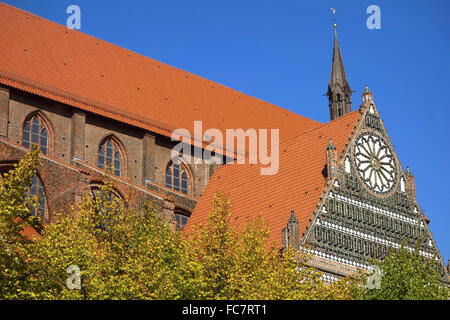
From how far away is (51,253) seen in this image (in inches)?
1030

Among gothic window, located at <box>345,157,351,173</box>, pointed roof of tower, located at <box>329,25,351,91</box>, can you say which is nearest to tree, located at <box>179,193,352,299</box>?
gothic window, located at <box>345,157,351,173</box>

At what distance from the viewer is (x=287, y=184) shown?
37.8 metres

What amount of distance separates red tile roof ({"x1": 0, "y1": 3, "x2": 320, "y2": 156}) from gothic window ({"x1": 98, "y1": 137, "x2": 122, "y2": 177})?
1080mm

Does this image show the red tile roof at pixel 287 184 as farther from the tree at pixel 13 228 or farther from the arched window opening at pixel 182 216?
the tree at pixel 13 228

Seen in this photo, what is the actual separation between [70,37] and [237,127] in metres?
8.47

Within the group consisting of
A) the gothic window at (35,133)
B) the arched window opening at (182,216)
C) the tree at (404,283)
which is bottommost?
the tree at (404,283)

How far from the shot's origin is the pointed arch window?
4425 centimetres

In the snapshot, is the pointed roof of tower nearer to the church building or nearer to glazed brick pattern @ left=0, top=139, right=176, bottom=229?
the church building

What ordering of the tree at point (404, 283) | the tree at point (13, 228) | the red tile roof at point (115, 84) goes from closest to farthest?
the tree at point (13, 228) < the tree at point (404, 283) < the red tile roof at point (115, 84)

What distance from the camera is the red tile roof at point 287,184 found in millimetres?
36000

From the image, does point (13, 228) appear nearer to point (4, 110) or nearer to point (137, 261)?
point (137, 261)

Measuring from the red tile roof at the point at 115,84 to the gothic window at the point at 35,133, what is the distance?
3.60 ft

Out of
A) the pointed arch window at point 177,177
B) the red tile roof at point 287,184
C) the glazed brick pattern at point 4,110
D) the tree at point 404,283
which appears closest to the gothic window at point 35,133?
the glazed brick pattern at point 4,110
